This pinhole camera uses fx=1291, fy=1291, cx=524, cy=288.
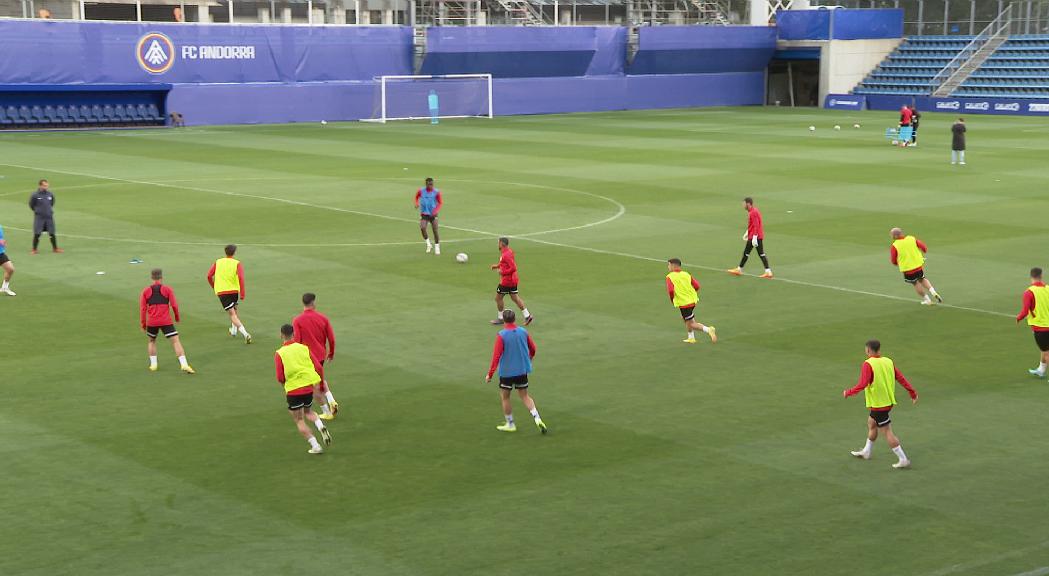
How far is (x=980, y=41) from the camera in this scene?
90.2m

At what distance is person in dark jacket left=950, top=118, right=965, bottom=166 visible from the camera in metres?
50.2

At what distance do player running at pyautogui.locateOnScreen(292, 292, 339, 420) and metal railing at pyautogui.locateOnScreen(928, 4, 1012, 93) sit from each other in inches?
3061

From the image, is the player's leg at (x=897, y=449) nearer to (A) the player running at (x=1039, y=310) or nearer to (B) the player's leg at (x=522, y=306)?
(A) the player running at (x=1039, y=310)

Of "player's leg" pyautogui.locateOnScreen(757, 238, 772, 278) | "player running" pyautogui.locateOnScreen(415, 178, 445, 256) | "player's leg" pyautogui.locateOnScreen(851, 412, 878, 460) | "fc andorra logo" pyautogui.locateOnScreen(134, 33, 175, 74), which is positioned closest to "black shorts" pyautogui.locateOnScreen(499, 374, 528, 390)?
"player's leg" pyautogui.locateOnScreen(851, 412, 878, 460)

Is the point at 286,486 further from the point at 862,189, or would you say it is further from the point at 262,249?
the point at 862,189

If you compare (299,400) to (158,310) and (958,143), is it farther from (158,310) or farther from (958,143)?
(958,143)

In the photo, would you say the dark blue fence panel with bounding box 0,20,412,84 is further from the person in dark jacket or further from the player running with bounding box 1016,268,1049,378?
the player running with bounding box 1016,268,1049,378

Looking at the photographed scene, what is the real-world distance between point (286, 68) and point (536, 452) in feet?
204

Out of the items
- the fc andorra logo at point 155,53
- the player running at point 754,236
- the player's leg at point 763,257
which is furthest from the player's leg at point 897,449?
the fc andorra logo at point 155,53

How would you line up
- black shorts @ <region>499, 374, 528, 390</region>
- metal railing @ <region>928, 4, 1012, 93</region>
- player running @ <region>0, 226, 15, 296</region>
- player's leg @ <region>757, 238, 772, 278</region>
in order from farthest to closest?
1. metal railing @ <region>928, 4, 1012, 93</region>
2. player's leg @ <region>757, 238, 772, 278</region>
3. player running @ <region>0, 226, 15, 296</region>
4. black shorts @ <region>499, 374, 528, 390</region>

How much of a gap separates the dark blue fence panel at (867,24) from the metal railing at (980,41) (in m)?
5.83

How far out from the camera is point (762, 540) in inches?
519

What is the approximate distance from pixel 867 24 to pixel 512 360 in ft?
269

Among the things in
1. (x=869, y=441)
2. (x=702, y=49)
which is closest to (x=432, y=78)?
(x=702, y=49)
